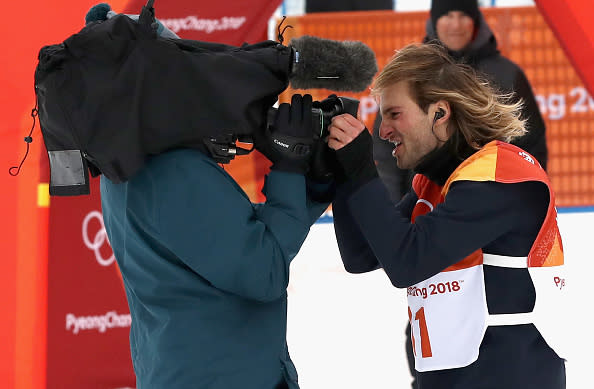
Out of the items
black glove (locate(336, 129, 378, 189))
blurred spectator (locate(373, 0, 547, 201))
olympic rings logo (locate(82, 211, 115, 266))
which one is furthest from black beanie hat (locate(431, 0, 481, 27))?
black glove (locate(336, 129, 378, 189))

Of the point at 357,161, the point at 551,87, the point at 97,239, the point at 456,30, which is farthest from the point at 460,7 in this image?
the point at 551,87

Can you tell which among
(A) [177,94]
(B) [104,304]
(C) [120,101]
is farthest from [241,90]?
(B) [104,304]

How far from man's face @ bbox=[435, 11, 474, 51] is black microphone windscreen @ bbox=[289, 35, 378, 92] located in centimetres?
217

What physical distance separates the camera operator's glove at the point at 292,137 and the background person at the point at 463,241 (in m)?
0.13

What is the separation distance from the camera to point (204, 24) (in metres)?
3.45

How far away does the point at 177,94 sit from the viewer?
1.41 meters

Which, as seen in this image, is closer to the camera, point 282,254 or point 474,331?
point 282,254

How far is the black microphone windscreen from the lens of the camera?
5.59 ft

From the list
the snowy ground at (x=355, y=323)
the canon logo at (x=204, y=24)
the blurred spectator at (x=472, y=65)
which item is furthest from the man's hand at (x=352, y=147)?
the canon logo at (x=204, y=24)

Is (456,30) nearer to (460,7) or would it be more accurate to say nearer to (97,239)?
(460,7)

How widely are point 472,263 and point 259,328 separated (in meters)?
0.51

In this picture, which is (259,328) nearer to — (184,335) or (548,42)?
(184,335)

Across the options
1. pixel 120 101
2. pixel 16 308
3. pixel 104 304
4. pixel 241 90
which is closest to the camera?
pixel 120 101

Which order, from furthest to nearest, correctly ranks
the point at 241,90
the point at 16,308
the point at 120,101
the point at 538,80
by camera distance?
the point at 538,80 → the point at 16,308 → the point at 241,90 → the point at 120,101
